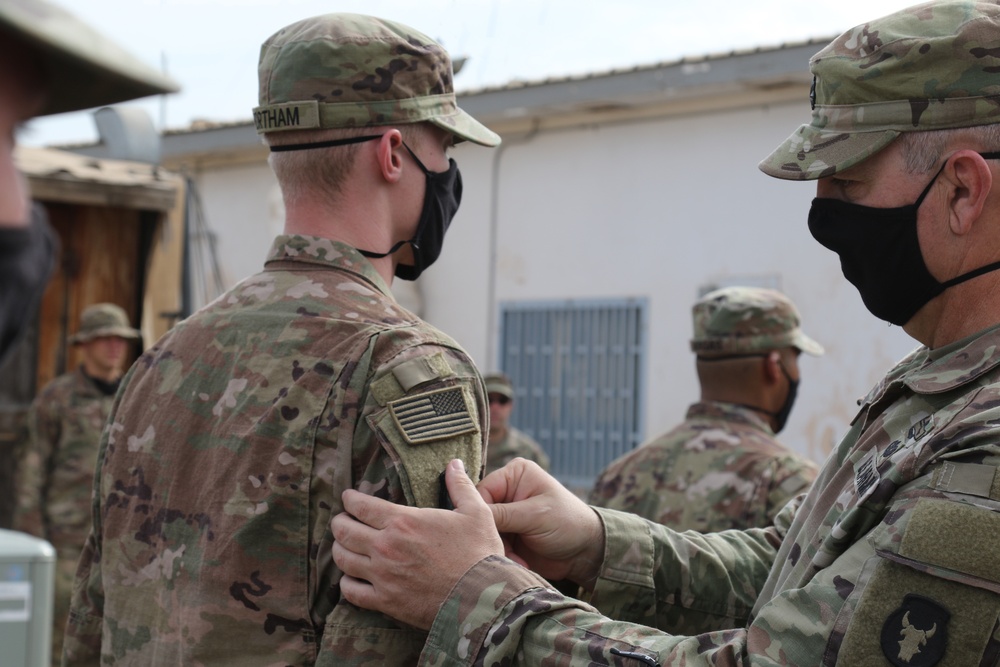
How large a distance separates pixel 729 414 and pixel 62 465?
475 centimetres

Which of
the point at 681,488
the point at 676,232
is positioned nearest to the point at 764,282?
the point at 676,232

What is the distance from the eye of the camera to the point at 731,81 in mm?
8484

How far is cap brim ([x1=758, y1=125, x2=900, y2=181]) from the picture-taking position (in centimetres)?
211

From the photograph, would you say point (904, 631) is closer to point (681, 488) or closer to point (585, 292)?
point (681, 488)

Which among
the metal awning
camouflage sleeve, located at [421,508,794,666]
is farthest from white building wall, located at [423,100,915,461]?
camouflage sleeve, located at [421,508,794,666]

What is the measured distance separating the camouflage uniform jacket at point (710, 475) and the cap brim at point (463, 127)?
2.02 meters

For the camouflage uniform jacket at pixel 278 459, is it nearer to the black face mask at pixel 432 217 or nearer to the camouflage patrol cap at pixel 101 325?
the black face mask at pixel 432 217

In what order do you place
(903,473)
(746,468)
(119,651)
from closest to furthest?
(903,473), (119,651), (746,468)

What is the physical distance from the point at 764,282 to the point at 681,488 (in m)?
4.61

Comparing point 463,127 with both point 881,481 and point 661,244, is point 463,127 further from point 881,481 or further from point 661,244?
point 661,244

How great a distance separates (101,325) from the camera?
7.20 metres

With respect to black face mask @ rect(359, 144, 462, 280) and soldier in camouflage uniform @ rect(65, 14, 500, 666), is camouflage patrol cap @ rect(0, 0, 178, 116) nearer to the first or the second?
soldier in camouflage uniform @ rect(65, 14, 500, 666)

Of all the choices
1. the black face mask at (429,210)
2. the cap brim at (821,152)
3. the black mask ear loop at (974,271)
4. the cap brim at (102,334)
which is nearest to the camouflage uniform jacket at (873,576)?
the black mask ear loop at (974,271)

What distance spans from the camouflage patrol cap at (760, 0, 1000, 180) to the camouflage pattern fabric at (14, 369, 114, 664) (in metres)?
6.01
